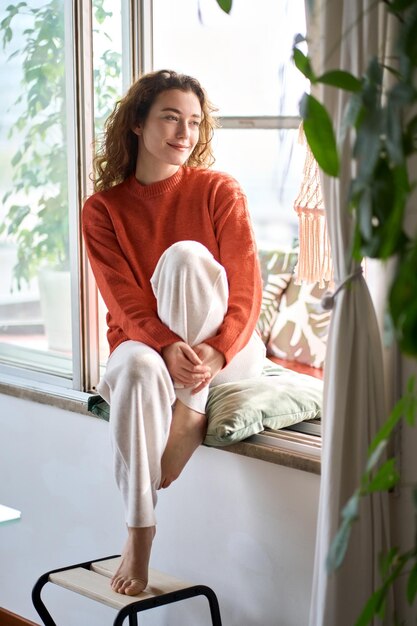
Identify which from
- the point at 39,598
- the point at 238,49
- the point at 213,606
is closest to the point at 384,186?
the point at 213,606

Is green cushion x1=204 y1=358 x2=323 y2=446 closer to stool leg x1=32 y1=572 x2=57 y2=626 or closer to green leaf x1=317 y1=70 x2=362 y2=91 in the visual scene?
stool leg x1=32 y1=572 x2=57 y2=626

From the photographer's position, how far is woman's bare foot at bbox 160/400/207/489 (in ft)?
7.10

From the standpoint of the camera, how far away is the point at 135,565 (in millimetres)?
2102

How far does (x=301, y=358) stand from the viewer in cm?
263

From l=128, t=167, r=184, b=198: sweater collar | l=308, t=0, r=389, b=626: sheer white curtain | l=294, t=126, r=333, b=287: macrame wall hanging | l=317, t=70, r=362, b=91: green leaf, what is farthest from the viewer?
l=128, t=167, r=184, b=198: sweater collar

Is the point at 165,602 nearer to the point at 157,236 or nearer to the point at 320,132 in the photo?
the point at 157,236

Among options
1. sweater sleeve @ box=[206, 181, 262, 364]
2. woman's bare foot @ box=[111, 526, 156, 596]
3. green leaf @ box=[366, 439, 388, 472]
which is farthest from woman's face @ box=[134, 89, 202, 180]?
green leaf @ box=[366, 439, 388, 472]

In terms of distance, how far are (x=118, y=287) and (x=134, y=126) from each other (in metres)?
0.43

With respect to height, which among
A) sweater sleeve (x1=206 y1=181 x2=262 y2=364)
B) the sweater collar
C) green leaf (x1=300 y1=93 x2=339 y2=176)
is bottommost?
sweater sleeve (x1=206 y1=181 x2=262 y2=364)

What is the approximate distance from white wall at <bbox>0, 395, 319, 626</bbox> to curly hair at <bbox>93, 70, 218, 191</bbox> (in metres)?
0.69

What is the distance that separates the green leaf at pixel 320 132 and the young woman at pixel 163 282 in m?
0.91

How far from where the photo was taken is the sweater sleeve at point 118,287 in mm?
2197

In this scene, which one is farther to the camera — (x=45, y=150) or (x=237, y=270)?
(x=45, y=150)

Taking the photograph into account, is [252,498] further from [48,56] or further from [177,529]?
[48,56]
